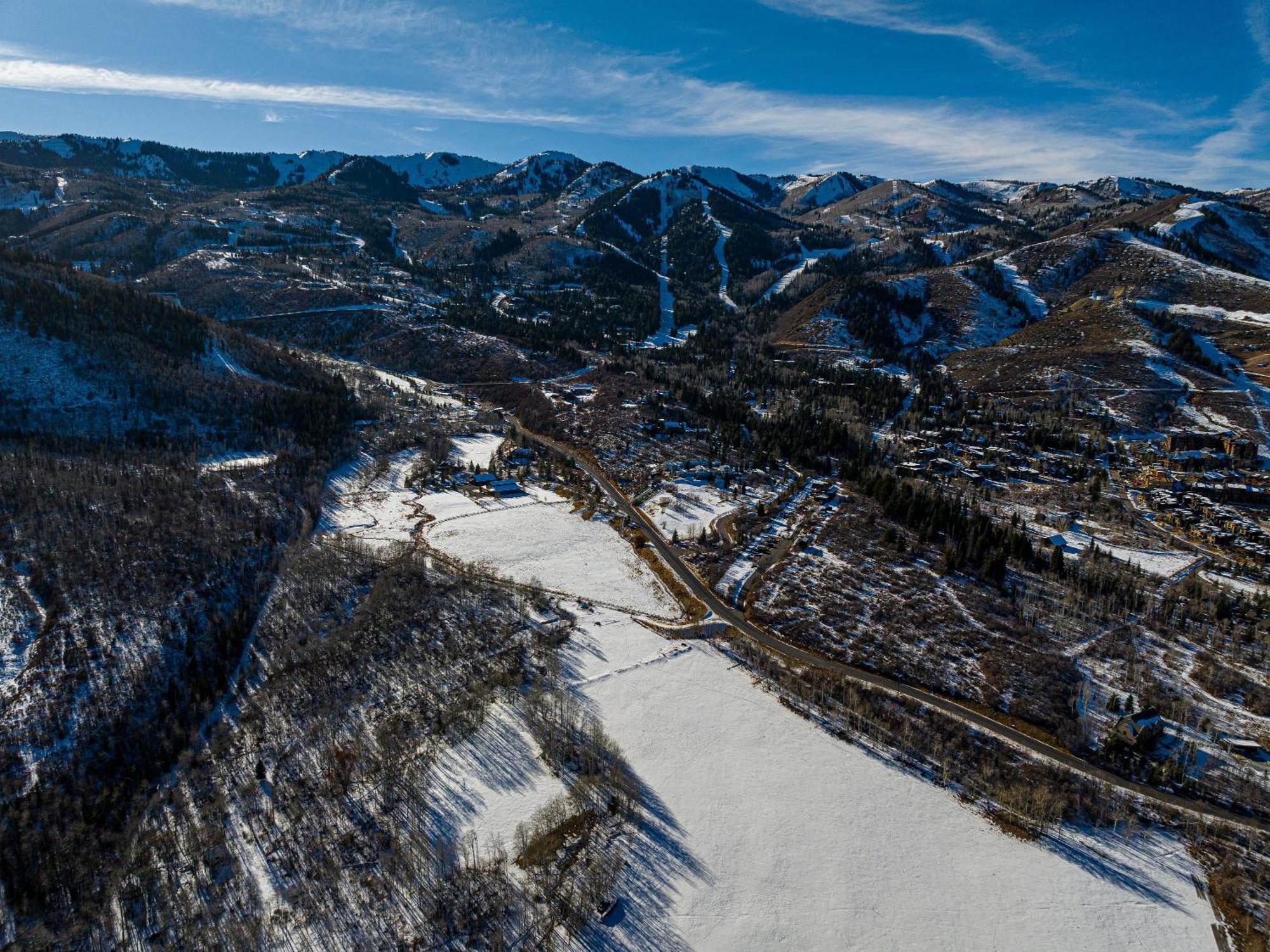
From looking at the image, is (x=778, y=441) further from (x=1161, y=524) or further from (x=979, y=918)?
(x=979, y=918)

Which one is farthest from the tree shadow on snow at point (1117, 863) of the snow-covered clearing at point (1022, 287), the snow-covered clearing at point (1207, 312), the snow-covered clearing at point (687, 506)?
the snow-covered clearing at point (1022, 287)

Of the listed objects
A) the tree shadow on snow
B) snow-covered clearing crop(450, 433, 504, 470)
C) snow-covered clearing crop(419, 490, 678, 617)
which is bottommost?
snow-covered clearing crop(419, 490, 678, 617)

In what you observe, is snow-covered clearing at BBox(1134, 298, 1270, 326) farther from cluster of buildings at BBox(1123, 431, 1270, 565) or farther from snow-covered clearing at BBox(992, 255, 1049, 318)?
cluster of buildings at BBox(1123, 431, 1270, 565)

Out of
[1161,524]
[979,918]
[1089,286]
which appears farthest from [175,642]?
[1089,286]

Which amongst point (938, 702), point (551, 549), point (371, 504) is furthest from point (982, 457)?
point (371, 504)

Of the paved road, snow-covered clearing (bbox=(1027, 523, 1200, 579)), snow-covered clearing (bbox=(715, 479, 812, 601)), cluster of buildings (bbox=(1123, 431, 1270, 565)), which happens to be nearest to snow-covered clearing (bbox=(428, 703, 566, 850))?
the paved road

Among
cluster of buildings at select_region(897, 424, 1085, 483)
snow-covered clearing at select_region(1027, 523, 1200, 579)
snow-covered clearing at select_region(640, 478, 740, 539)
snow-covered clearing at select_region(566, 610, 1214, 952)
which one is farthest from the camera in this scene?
cluster of buildings at select_region(897, 424, 1085, 483)
